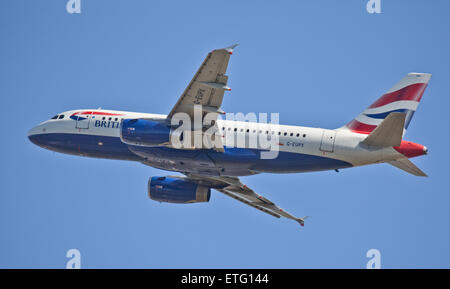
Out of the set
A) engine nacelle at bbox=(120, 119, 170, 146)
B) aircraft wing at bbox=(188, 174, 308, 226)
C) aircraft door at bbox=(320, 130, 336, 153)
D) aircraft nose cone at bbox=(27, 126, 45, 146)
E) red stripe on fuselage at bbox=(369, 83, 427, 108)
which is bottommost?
aircraft wing at bbox=(188, 174, 308, 226)

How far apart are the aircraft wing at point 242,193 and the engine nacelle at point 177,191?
622 millimetres

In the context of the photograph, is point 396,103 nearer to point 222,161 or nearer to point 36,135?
point 222,161

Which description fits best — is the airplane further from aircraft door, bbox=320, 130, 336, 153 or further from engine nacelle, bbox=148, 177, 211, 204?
engine nacelle, bbox=148, 177, 211, 204

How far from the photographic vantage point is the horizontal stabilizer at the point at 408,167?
38875 mm

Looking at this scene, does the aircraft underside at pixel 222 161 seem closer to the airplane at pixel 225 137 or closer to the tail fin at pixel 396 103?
the airplane at pixel 225 137

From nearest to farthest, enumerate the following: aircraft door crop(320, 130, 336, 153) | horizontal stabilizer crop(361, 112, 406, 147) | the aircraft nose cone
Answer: horizontal stabilizer crop(361, 112, 406, 147) → aircraft door crop(320, 130, 336, 153) → the aircraft nose cone

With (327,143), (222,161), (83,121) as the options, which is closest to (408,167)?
(327,143)

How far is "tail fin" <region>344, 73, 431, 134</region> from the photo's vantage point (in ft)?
135

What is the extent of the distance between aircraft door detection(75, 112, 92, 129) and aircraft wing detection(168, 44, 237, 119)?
7.65 m

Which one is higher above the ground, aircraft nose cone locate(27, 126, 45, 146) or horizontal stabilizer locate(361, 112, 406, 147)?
aircraft nose cone locate(27, 126, 45, 146)

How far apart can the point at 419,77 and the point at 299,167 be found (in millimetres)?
9132

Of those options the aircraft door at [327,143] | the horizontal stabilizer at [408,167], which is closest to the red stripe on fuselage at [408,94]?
the aircraft door at [327,143]

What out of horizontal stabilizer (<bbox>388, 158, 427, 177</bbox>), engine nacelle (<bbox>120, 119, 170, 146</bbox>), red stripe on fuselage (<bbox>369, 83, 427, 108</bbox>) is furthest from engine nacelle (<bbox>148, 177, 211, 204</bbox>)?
horizontal stabilizer (<bbox>388, 158, 427, 177</bbox>)

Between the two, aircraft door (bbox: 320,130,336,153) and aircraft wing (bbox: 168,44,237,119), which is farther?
aircraft door (bbox: 320,130,336,153)
